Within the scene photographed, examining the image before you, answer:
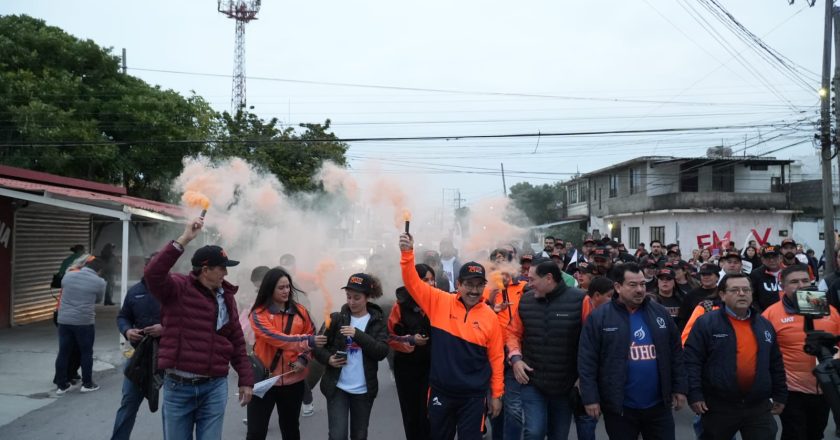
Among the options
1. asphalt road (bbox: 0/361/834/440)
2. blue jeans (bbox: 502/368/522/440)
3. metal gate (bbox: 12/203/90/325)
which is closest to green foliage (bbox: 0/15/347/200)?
metal gate (bbox: 12/203/90/325)

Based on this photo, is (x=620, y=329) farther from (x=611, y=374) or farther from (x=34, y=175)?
(x=34, y=175)

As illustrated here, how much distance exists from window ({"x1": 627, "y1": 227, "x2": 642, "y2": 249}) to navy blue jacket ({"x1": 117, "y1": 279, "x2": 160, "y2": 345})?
32626 mm

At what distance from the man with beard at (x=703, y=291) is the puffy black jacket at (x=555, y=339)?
2.39 m

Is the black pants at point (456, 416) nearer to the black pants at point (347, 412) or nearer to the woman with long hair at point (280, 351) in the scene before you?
the black pants at point (347, 412)

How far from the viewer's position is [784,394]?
4.52 m

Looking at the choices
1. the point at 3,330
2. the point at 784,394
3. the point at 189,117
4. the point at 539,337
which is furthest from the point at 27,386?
the point at 189,117

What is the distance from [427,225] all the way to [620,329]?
10237 millimetres

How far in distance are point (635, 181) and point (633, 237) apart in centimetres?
333

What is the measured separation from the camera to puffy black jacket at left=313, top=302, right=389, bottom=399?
478cm

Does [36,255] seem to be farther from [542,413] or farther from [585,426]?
[585,426]

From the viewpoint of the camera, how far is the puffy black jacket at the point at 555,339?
471 cm

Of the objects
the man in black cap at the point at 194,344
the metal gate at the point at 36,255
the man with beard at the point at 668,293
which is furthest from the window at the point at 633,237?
the man in black cap at the point at 194,344

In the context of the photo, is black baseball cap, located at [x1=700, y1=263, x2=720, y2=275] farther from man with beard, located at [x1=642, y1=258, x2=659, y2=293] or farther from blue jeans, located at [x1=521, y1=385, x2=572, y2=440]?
blue jeans, located at [x1=521, y1=385, x2=572, y2=440]

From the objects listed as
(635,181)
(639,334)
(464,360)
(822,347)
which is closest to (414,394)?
(464,360)
